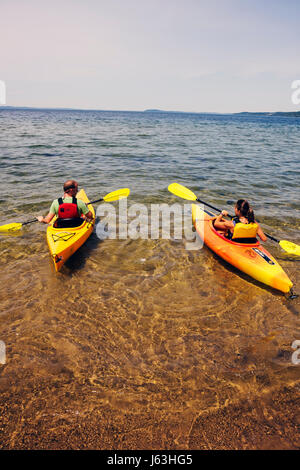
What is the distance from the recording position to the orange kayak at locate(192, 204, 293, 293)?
480 centimetres

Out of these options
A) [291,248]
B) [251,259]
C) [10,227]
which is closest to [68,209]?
[10,227]

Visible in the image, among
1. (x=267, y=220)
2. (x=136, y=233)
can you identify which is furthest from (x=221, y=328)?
(x=267, y=220)

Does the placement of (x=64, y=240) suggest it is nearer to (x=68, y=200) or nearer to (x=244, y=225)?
(x=68, y=200)

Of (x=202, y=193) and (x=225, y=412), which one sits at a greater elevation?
(x=202, y=193)

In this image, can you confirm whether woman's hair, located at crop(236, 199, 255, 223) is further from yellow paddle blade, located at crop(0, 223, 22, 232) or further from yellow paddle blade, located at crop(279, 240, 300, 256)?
yellow paddle blade, located at crop(0, 223, 22, 232)

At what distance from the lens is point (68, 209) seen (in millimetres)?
5766

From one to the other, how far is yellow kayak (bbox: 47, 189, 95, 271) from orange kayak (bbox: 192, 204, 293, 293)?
3080 mm

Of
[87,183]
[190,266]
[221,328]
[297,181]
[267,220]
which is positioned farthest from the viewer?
[297,181]

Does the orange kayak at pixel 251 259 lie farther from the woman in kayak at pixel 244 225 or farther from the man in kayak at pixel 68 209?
the man in kayak at pixel 68 209

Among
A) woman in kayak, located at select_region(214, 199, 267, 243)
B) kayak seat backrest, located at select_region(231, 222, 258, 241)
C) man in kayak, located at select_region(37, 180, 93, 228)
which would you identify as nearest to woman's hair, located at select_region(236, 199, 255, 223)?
woman in kayak, located at select_region(214, 199, 267, 243)

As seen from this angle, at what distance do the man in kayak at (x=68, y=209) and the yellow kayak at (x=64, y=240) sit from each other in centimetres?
Result: 17

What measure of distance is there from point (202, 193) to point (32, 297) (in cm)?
792

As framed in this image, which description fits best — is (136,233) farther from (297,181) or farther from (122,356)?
(297,181)

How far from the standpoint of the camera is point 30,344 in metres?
3.64
